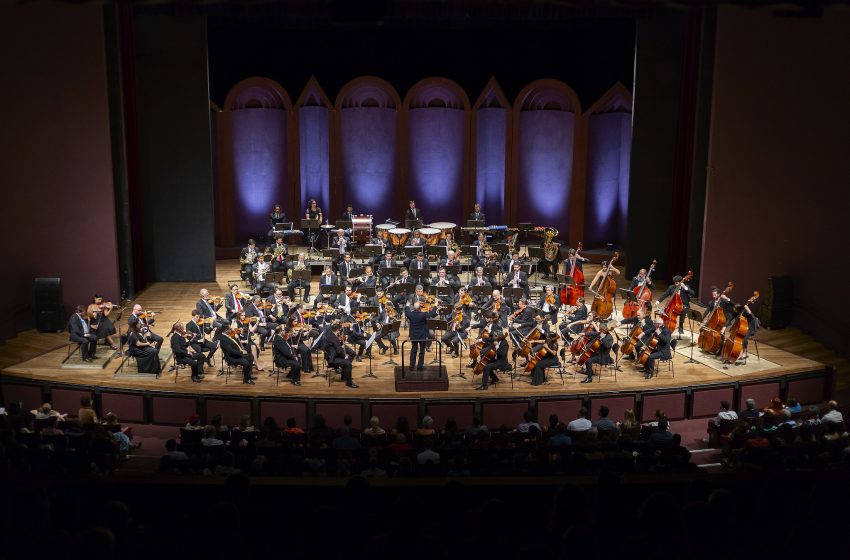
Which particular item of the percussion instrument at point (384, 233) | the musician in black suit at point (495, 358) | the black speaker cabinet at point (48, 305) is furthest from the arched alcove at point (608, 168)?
the black speaker cabinet at point (48, 305)

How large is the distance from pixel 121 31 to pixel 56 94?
2432mm

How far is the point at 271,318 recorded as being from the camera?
45.6 feet

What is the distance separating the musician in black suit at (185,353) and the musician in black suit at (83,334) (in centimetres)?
159

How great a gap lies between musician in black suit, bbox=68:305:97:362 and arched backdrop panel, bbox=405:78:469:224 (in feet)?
36.2

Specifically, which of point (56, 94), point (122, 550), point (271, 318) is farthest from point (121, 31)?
point (122, 550)

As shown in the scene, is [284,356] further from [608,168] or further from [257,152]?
[608,168]

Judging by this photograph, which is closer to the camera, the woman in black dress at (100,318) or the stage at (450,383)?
the stage at (450,383)

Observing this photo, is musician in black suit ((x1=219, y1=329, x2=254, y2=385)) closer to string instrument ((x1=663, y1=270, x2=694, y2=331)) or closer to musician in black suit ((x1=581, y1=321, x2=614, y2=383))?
musician in black suit ((x1=581, y1=321, x2=614, y2=383))

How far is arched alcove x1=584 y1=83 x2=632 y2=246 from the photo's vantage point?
22.2 m

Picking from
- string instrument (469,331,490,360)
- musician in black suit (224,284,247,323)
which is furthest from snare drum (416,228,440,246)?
string instrument (469,331,490,360)

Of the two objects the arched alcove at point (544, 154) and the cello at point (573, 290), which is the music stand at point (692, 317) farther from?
the arched alcove at point (544, 154)

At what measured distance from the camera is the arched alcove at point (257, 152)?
2266 cm

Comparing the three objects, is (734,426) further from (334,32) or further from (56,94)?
(334,32)

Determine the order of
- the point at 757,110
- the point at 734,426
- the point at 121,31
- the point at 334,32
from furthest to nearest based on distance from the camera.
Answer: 1. the point at 334,32
2. the point at 121,31
3. the point at 757,110
4. the point at 734,426
